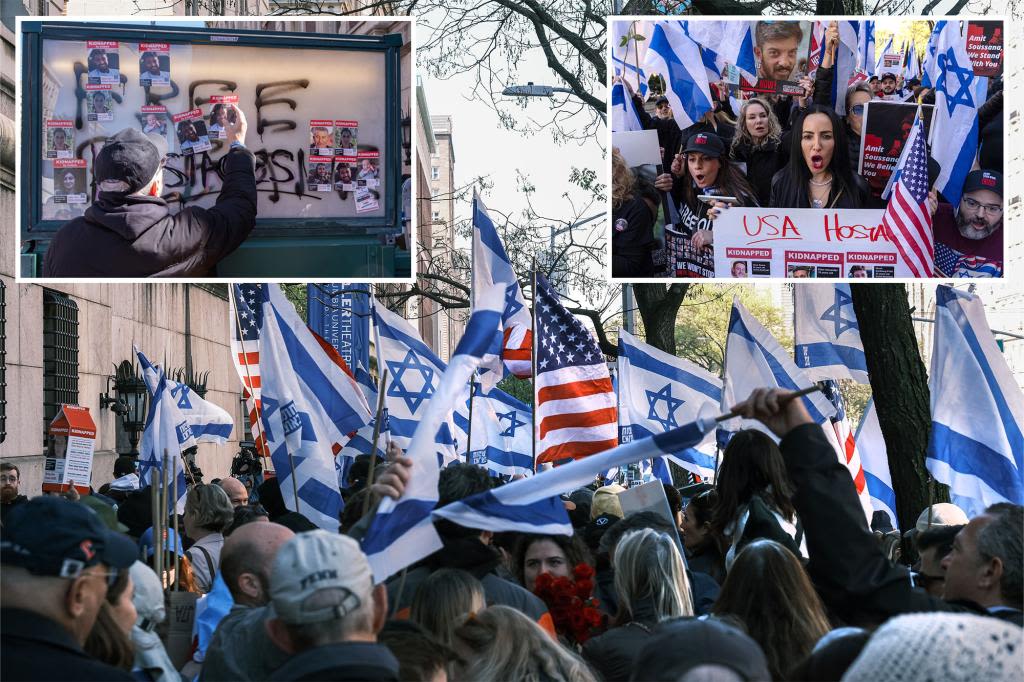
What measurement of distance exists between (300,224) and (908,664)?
13411mm

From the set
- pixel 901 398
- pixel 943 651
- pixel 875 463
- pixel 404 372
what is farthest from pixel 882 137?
pixel 943 651

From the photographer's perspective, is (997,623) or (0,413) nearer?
(997,623)

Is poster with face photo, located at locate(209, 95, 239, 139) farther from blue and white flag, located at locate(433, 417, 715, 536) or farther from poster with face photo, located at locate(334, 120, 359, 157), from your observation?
blue and white flag, located at locate(433, 417, 715, 536)

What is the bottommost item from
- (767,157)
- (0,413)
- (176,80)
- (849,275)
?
(0,413)

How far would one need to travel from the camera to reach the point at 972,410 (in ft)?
28.7

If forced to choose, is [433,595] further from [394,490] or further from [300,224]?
[300,224]

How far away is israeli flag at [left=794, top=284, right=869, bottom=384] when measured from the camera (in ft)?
44.5

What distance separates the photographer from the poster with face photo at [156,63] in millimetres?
15117

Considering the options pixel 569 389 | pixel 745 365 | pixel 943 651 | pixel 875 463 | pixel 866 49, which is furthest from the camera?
pixel 866 49

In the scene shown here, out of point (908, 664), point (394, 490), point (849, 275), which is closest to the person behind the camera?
point (908, 664)

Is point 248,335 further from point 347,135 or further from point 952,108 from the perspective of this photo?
point 952,108

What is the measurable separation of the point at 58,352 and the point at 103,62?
5.96 metres

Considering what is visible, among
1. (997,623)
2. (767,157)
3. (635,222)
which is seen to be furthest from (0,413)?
(997,623)

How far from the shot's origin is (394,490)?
4.39 m
